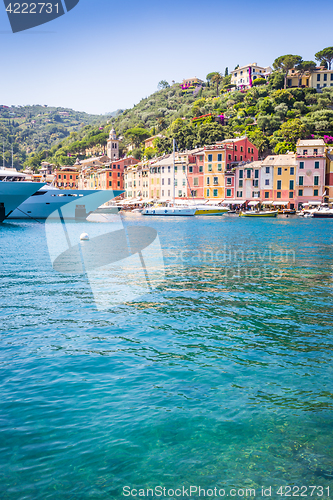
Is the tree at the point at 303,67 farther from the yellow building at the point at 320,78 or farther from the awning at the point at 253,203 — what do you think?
the awning at the point at 253,203

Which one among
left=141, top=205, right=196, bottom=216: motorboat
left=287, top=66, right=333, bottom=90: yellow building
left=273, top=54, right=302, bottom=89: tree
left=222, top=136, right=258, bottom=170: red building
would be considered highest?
left=273, top=54, right=302, bottom=89: tree

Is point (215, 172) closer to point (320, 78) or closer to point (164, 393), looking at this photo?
point (320, 78)

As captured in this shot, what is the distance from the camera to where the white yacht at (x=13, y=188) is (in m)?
51.5

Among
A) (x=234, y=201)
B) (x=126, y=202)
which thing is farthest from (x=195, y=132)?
(x=234, y=201)

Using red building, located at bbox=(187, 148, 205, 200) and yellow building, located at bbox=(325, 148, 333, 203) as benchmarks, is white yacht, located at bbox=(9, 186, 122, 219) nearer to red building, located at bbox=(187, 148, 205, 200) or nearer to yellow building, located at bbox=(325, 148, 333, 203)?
red building, located at bbox=(187, 148, 205, 200)

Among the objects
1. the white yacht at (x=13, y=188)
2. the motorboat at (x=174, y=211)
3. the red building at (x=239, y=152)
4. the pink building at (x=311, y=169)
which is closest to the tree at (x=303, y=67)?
the red building at (x=239, y=152)

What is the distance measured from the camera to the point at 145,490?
4.85 metres

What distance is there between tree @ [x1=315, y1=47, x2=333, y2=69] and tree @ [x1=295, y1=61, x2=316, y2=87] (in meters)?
8.04

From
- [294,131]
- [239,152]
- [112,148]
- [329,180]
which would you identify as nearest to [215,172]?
[239,152]

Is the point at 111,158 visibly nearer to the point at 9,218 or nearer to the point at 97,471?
the point at 9,218

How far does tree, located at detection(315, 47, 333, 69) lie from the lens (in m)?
124

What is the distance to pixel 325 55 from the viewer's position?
126m

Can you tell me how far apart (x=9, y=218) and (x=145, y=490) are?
6044 cm

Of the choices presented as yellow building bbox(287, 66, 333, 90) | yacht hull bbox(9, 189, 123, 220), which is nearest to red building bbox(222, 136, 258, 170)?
yacht hull bbox(9, 189, 123, 220)
